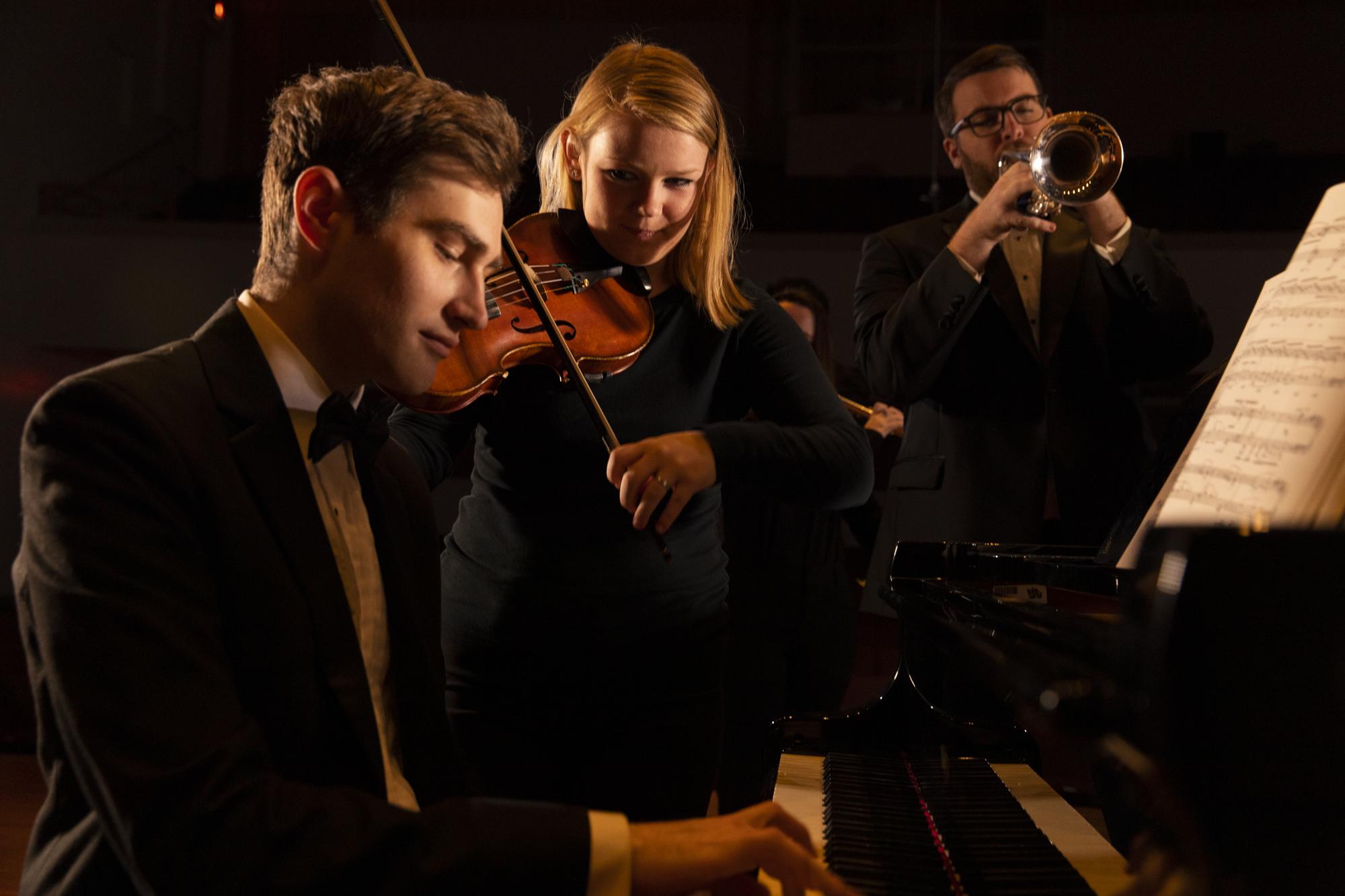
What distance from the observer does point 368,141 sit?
3.47 feet

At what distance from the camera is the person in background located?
9.19 ft

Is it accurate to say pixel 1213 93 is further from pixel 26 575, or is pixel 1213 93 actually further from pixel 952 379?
pixel 26 575

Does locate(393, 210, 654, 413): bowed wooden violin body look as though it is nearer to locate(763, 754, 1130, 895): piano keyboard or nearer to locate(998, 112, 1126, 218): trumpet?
locate(763, 754, 1130, 895): piano keyboard

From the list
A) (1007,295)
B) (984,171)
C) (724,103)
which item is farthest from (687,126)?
(724,103)

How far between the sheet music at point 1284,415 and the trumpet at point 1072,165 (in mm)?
916

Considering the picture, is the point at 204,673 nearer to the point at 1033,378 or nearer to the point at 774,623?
the point at 1033,378

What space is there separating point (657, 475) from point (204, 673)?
2.08 feet

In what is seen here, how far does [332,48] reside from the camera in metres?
9.88

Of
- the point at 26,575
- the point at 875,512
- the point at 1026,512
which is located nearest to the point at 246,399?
the point at 26,575

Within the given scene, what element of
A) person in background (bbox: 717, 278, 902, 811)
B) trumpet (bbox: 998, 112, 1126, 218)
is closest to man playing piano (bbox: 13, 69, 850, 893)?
trumpet (bbox: 998, 112, 1126, 218)

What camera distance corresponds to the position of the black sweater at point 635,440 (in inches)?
60.6

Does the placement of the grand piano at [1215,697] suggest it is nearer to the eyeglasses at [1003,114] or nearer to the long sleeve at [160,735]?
the long sleeve at [160,735]

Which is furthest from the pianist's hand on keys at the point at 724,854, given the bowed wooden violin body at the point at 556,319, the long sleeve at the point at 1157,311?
the long sleeve at the point at 1157,311

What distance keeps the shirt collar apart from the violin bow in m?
0.47
